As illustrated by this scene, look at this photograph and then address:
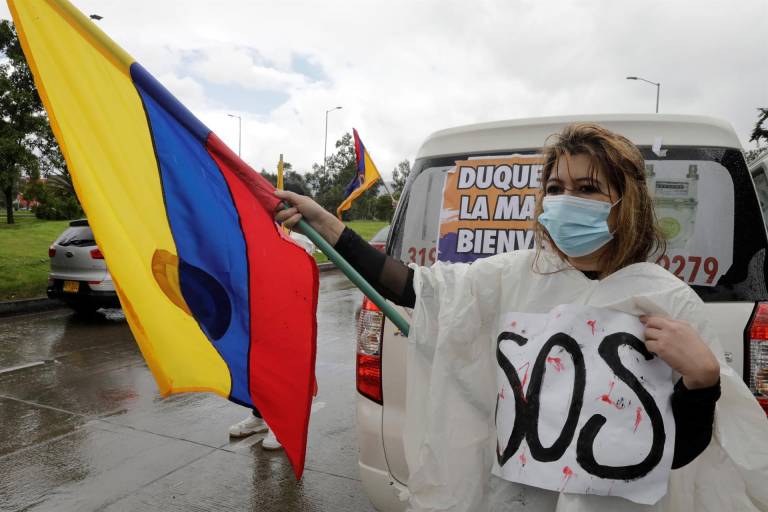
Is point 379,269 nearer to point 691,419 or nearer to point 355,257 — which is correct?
Answer: point 355,257

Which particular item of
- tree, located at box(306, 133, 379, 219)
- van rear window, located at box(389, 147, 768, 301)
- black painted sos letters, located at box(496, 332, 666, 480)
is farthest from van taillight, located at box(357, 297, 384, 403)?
tree, located at box(306, 133, 379, 219)

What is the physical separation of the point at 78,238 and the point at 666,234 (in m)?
9.73

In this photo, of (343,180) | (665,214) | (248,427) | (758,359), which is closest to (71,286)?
(248,427)

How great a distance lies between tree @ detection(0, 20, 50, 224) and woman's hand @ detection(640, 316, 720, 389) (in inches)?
457

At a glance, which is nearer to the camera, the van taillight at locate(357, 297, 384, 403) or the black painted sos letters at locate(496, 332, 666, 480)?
the black painted sos letters at locate(496, 332, 666, 480)

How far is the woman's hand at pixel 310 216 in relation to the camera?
1813 mm

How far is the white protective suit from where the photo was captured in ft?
4.67

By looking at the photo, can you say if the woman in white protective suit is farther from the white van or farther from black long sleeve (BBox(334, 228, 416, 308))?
the white van

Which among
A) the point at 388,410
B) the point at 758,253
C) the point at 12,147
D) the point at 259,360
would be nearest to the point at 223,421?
the point at 388,410

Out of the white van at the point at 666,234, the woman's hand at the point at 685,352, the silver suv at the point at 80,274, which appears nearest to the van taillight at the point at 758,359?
the white van at the point at 666,234

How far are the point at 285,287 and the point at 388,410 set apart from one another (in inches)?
38.6

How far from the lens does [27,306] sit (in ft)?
34.7

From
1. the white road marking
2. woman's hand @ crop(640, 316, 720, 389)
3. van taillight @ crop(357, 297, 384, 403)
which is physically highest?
woman's hand @ crop(640, 316, 720, 389)

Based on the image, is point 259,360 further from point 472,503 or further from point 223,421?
point 223,421
